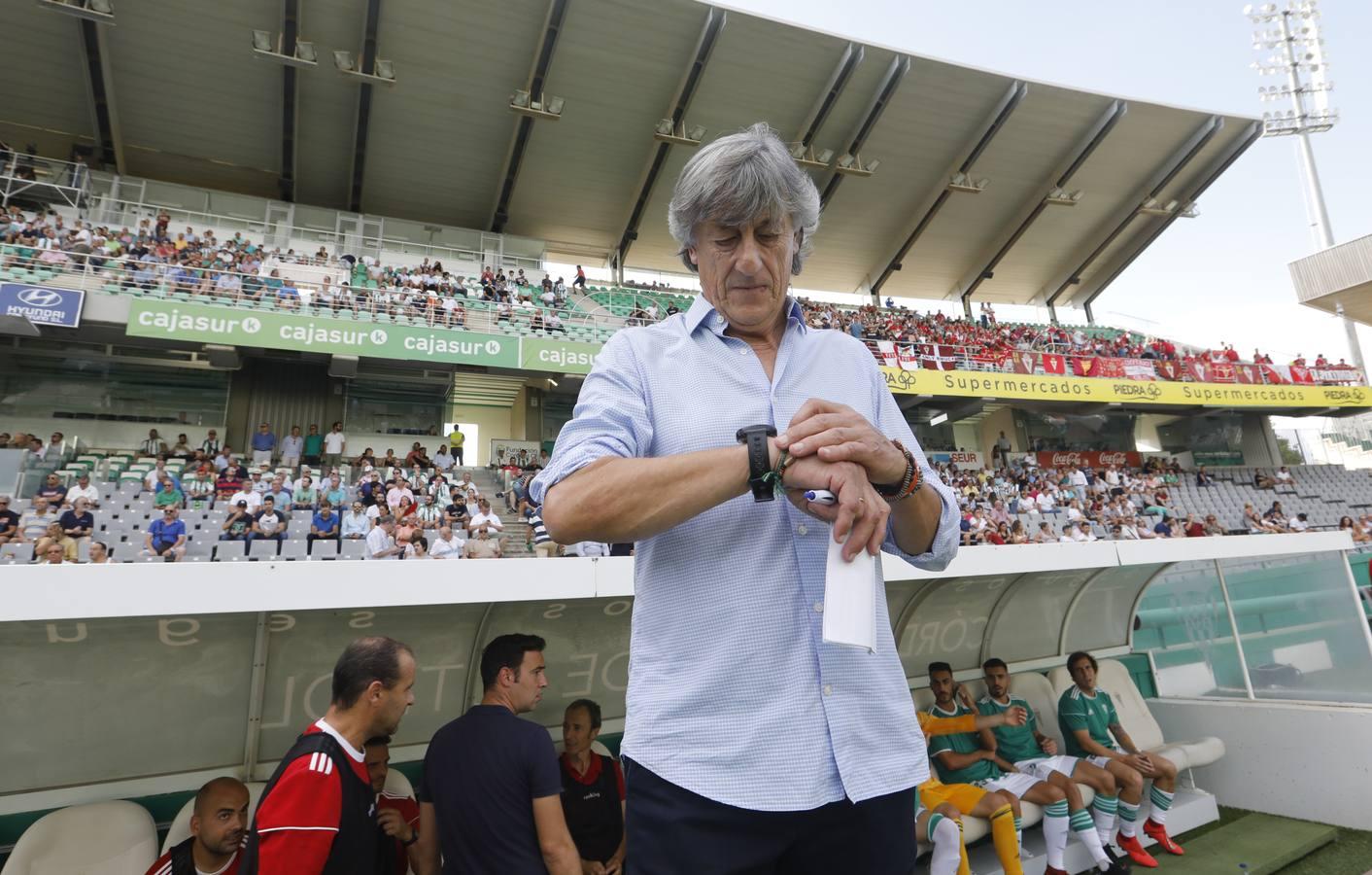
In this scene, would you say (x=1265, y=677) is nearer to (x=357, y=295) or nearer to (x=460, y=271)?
(x=357, y=295)

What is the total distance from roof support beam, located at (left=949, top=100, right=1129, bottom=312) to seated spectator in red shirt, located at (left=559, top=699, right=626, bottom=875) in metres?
26.9

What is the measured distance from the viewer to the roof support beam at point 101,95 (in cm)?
1577

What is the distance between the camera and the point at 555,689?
411cm

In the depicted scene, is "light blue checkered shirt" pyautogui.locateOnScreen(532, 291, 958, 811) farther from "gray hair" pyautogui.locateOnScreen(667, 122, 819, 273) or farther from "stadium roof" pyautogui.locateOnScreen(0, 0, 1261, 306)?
"stadium roof" pyautogui.locateOnScreen(0, 0, 1261, 306)

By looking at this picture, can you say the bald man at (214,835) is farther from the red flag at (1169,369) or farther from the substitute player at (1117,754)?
the red flag at (1169,369)

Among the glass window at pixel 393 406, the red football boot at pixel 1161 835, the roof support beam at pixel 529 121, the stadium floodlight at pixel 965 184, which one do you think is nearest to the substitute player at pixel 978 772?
the red football boot at pixel 1161 835

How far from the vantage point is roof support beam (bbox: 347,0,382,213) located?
1661 cm

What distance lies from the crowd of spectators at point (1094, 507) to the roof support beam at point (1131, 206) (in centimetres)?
963

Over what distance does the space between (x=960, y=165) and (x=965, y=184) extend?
64 cm

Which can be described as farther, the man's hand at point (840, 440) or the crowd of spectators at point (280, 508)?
the crowd of spectators at point (280, 508)

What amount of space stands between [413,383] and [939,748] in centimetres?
1512

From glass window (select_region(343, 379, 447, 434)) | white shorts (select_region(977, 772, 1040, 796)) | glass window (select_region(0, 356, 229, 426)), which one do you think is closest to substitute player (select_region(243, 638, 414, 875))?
white shorts (select_region(977, 772, 1040, 796))

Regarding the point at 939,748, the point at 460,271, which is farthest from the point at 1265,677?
the point at 460,271

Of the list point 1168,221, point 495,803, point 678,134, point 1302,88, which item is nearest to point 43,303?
point 495,803
